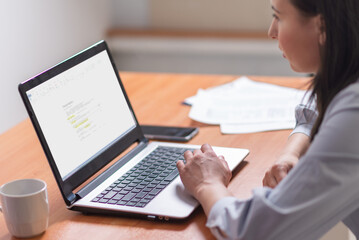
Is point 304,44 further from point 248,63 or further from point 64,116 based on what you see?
point 248,63

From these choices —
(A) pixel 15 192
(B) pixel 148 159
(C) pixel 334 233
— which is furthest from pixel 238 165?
(A) pixel 15 192

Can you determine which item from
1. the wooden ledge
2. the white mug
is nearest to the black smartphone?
the white mug

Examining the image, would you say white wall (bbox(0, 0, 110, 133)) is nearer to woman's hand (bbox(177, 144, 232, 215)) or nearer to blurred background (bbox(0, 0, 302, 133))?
blurred background (bbox(0, 0, 302, 133))

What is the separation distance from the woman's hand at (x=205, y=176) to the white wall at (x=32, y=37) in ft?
5.19

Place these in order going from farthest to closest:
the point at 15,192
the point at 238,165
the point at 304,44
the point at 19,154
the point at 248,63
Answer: the point at 248,63, the point at 19,154, the point at 238,165, the point at 15,192, the point at 304,44

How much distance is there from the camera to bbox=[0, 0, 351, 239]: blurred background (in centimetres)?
265

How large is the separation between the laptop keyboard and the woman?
140 millimetres

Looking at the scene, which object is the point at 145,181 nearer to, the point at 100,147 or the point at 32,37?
the point at 100,147

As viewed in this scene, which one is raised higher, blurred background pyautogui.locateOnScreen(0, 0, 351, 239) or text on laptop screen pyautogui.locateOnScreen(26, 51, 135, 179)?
text on laptop screen pyautogui.locateOnScreen(26, 51, 135, 179)

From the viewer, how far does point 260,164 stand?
4.16ft

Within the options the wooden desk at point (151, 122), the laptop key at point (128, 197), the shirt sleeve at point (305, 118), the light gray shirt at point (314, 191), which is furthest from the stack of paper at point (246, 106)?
the light gray shirt at point (314, 191)

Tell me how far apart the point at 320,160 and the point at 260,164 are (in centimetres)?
46

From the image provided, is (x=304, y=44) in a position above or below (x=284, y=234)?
above

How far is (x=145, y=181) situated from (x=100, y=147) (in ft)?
0.47
